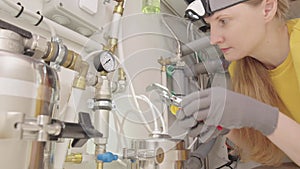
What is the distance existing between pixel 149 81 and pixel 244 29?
1.03ft

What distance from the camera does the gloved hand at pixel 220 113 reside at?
631 millimetres

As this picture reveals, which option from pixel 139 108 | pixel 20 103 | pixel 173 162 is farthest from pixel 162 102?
pixel 20 103

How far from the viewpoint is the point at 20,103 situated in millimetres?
388

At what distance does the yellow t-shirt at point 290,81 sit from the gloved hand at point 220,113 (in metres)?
0.26

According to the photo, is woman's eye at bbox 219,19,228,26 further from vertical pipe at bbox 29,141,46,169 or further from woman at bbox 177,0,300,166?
vertical pipe at bbox 29,141,46,169

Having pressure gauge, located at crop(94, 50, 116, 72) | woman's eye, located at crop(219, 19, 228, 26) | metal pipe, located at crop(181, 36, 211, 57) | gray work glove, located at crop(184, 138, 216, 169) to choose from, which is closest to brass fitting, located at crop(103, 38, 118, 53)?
pressure gauge, located at crop(94, 50, 116, 72)

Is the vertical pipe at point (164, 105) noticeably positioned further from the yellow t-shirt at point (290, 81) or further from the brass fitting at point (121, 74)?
the yellow t-shirt at point (290, 81)

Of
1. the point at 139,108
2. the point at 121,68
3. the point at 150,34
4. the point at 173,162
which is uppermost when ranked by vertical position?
the point at 150,34

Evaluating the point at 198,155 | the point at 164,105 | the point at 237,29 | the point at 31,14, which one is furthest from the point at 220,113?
the point at 31,14

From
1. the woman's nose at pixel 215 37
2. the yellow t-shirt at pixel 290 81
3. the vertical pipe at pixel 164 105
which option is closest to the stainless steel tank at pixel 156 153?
the vertical pipe at pixel 164 105

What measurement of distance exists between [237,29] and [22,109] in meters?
0.62

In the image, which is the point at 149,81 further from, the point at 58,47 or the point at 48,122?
the point at 48,122

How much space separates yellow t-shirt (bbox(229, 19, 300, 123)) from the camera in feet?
2.84

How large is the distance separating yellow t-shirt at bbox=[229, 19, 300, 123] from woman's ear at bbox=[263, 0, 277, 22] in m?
0.10
